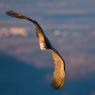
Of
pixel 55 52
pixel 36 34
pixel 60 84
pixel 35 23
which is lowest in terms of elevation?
pixel 60 84

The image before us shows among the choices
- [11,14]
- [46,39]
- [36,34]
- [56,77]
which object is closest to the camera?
[11,14]

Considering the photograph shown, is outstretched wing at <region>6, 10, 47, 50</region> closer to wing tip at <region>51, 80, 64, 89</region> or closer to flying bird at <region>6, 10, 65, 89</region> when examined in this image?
flying bird at <region>6, 10, 65, 89</region>

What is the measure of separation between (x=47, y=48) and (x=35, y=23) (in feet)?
3.40

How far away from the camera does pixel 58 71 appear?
10.5m

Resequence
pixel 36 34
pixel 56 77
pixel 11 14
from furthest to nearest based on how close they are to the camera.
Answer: pixel 56 77 < pixel 36 34 < pixel 11 14

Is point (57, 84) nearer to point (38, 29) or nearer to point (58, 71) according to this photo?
point (58, 71)

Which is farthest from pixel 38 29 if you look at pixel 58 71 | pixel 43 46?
pixel 58 71

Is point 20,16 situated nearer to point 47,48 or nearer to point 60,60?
point 47,48

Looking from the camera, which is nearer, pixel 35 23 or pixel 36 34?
pixel 35 23

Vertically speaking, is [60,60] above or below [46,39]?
below

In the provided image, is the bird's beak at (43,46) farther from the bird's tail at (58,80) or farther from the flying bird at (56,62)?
the bird's tail at (58,80)

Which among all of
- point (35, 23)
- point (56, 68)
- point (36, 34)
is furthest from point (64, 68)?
point (35, 23)

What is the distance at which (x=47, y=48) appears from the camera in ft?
29.2

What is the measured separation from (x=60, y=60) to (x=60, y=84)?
3.18 feet
